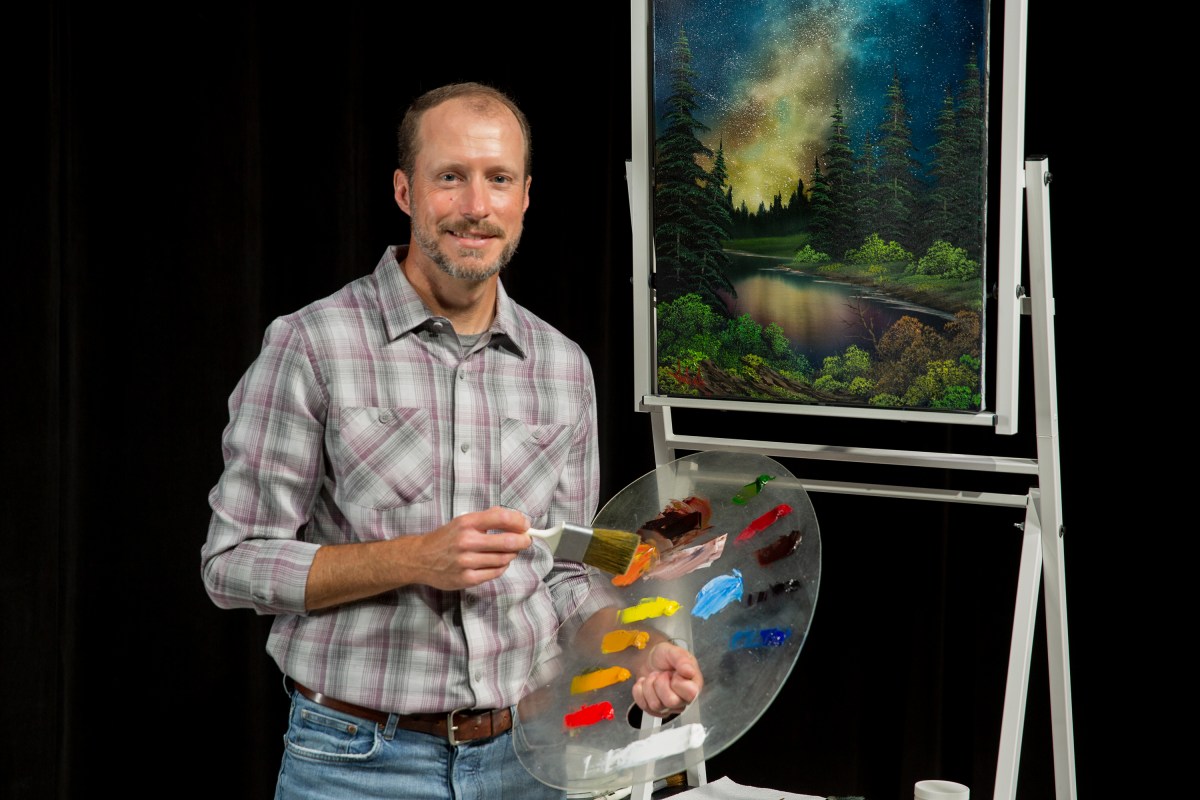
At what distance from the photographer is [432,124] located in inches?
62.3

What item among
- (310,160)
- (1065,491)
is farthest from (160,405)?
(1065,491)

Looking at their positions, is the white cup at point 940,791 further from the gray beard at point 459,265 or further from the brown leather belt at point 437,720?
the gray beard at point 459,265

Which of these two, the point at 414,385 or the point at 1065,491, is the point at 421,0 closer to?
the point at 414,385

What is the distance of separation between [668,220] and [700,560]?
2.13 ft

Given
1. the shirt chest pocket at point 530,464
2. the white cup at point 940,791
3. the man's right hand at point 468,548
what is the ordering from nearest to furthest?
1. the man's right hand at point 468,548
2. the shirt chest pocket at point 530,464
3. the white cup at point 940,791

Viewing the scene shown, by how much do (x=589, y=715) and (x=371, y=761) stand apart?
0.94 ft

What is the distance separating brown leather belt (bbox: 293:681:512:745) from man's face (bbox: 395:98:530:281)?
58 centimetres

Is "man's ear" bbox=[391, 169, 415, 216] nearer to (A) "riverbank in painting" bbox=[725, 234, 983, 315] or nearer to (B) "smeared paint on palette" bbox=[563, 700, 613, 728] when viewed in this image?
(A) "riverbank in painting" bbox=[725, 234, 983, 315]

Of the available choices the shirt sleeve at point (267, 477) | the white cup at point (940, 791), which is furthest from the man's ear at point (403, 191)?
the white cup at point (940, 791)

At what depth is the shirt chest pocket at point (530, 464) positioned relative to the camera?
1.59 meters

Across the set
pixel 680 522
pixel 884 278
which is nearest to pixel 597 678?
pixel 680 522

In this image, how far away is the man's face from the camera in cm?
155

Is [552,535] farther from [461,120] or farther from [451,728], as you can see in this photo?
[461,120]

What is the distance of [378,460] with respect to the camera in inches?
58.9
